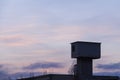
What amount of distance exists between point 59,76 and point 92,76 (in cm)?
547

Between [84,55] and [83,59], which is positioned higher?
[84,55]

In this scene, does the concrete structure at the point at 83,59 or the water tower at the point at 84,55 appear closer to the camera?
the concrete structure at the point at 83,59

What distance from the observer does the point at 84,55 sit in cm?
6322

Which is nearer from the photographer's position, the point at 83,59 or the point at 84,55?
the point at 84,55

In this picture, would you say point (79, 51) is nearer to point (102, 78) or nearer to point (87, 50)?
point (87, 50)

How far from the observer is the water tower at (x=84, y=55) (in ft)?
208

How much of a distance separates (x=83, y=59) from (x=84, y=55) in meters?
1.08

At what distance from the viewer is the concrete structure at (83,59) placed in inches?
2491

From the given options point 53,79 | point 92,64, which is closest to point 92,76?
point 92,64

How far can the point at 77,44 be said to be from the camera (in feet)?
209

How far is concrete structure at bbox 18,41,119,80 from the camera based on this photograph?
63281 mm

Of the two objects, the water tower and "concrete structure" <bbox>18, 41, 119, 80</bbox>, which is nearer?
"concrete structure" <bbox>18, 41, 119, 80</bbox>

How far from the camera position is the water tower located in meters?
63.4

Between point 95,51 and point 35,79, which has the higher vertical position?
point 95,51
